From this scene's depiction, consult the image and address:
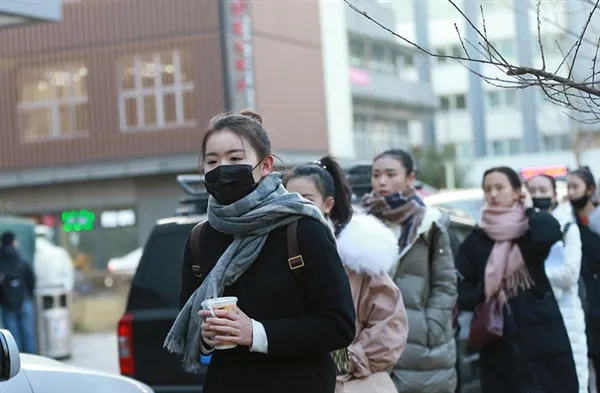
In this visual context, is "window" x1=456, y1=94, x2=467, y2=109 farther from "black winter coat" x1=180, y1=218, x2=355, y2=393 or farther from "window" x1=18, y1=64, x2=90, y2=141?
"black winter coat" x1=180, y1=218, x2=355, y2=393

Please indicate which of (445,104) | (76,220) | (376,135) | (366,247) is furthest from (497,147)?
(366,247)

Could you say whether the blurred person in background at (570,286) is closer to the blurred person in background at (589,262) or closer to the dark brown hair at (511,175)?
the dark brown hair at (511,175)

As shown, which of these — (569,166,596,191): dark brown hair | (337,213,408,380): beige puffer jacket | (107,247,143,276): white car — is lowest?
(107,247,143,276): white car

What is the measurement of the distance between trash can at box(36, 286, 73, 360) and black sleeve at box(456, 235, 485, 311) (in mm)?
10930

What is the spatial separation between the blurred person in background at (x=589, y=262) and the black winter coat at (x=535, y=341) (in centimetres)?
142

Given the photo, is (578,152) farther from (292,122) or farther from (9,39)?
(9,39)

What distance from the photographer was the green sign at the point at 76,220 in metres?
40.2

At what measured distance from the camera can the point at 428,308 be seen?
643 centimetres

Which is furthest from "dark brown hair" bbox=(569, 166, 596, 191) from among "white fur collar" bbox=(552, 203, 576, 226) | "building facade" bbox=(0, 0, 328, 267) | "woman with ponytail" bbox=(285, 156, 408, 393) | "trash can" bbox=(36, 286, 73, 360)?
"building facade" bbox=(0, 0, 328, 267)

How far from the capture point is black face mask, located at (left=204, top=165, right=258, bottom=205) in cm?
368

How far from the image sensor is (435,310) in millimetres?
6398

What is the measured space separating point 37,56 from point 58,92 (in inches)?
57.7

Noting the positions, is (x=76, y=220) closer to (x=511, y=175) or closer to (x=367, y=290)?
(x=511, y=175)

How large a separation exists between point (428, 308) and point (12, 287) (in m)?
10.1
